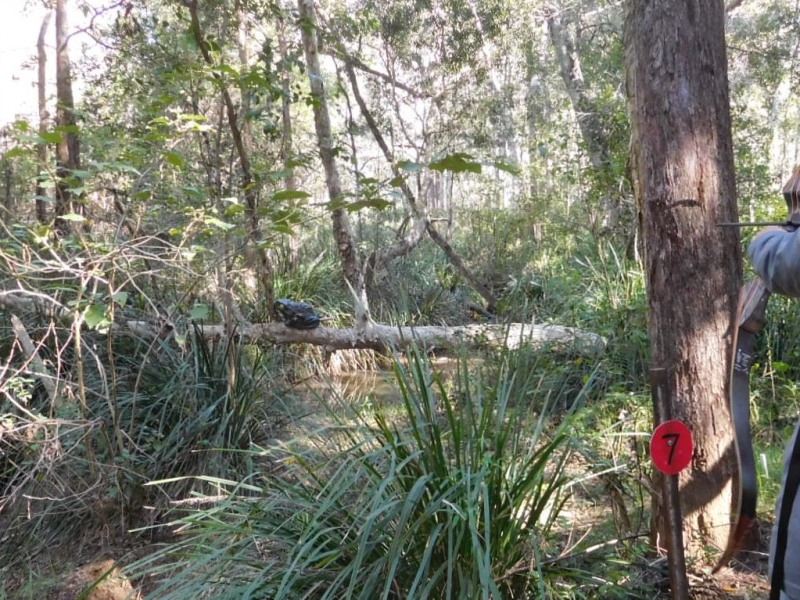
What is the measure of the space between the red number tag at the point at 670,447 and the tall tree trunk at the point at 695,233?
872mm

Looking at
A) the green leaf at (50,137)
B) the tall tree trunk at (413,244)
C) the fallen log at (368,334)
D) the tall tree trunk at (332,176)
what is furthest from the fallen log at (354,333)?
A: the tall tree trunk at (413,244)

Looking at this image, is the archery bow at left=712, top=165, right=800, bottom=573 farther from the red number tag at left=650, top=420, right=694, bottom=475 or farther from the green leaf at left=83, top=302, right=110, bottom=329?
the green leaf at left=83, top=302, right=110, bottom=329

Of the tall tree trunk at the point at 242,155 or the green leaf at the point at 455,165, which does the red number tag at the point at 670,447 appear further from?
the tall tree trunk at the point at 242,155

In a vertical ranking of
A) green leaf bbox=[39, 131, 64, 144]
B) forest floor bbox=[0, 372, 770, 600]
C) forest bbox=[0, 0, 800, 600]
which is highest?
green leaf bbox=[39, 131, 64, 144]

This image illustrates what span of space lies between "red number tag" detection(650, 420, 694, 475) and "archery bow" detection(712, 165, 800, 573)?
1.36ft

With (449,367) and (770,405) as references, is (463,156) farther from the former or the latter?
(770,405)

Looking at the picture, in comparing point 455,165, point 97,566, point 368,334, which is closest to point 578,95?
point 368,334

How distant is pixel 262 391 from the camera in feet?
15.5

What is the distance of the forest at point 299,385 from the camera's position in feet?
7.04

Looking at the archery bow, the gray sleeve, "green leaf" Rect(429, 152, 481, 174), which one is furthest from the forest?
the gray sleeve

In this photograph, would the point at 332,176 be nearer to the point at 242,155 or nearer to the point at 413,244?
the point at 242,155

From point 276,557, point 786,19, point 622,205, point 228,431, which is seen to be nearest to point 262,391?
point 228,431

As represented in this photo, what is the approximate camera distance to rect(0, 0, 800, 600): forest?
2.15 m

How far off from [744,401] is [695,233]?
0.69 meters
